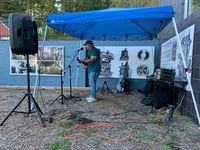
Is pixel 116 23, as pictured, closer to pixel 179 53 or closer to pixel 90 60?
pixel 90 60

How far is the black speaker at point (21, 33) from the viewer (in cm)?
490

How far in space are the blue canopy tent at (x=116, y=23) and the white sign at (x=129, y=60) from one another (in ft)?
2.05

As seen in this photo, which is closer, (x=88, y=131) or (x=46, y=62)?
(x=88, y=131)

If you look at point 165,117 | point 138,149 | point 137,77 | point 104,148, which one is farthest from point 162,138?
point 137,77

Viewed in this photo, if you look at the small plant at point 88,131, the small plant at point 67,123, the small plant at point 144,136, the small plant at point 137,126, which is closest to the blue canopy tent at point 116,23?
the small plant at point 137,126

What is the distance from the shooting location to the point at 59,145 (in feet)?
12.7

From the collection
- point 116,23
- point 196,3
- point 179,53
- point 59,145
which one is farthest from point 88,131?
point 116,23

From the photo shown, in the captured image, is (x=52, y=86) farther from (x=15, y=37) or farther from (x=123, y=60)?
(x=15, y=37)

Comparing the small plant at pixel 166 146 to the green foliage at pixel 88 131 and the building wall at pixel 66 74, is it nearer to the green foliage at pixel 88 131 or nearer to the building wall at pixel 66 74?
the green foliage at pixel 88 131

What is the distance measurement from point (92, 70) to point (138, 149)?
403cm

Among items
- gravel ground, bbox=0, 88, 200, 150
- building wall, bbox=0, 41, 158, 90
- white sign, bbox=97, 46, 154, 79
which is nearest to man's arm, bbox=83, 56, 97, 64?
gravel ground, bbox=0, 88, 200, 150

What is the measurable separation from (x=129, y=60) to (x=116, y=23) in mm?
2812

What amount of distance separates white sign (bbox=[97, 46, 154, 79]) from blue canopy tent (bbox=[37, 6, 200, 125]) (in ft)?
2.05

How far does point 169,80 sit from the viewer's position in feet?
20.2
